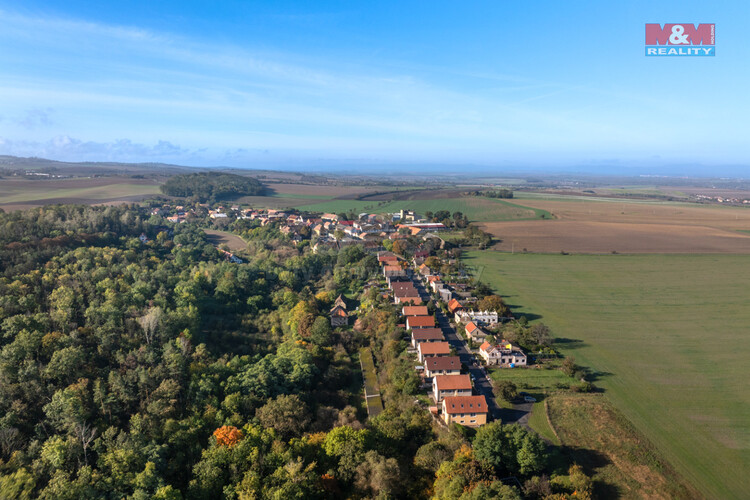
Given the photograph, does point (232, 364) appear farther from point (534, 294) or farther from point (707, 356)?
point (707, 356)

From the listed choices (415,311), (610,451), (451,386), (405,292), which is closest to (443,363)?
(451,386)

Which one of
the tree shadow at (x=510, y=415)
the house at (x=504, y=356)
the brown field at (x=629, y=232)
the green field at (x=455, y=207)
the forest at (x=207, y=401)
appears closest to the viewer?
the forest at (x=207, y=401)

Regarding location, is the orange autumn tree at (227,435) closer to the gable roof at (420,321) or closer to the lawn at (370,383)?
the lawn at (370,383)

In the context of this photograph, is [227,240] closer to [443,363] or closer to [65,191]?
[65,191]

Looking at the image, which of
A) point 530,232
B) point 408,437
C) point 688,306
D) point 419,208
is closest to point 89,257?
point 408,437

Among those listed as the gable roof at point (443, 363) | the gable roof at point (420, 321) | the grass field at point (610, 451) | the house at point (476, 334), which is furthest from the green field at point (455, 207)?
the grass field at point (610, 451)

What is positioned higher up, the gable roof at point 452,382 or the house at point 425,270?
the house at point 425,270

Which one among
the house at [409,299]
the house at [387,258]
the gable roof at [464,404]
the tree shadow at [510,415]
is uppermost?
the house at [387,258]

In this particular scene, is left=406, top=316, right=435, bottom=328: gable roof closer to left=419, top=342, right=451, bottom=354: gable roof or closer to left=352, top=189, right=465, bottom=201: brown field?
left=419, top=342, right=451, bottom=354: gable roof
